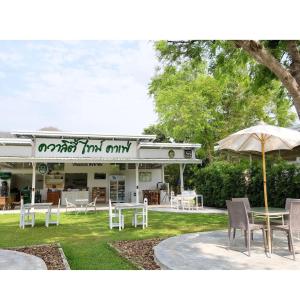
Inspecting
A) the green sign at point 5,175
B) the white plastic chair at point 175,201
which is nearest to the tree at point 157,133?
the white plastic chair at point 175,201

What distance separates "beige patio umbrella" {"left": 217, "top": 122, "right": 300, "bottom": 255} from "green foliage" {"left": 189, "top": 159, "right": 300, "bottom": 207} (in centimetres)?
598

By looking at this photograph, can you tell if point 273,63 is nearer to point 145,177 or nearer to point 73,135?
point 73,135

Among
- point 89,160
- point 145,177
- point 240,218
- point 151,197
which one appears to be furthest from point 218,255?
point 145,177

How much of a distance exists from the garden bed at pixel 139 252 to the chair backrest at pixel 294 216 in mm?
2627

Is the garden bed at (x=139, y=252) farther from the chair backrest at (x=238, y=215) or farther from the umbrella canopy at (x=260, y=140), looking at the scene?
the umbrella canopy at (x=260, y=140)

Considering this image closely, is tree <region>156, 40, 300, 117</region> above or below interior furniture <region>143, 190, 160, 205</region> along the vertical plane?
above

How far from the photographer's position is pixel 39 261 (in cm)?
603

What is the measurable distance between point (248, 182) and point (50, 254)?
11.5m

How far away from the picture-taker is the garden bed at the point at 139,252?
589 cm

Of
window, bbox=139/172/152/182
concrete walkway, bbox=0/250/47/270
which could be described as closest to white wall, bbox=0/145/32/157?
window, bbox=139/172/152/182

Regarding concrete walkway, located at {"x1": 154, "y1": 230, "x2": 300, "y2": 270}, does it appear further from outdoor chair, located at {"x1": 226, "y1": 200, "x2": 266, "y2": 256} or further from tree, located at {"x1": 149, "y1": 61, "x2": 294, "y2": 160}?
tree, located at {"x1": 149, "y1": 61, "x2": 294, "y2": 160}

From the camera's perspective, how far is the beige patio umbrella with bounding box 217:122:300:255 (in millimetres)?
6449
